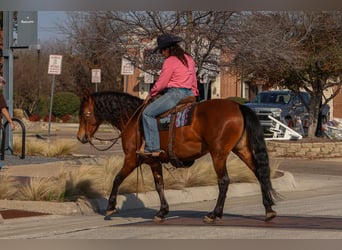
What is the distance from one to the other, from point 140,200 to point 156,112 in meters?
2.82

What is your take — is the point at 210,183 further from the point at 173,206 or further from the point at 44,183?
the point at 44,183

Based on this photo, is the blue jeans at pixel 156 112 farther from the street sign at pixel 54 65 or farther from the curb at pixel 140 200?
the street sign at pixel 54 65

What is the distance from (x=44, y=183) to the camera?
13.5 meters

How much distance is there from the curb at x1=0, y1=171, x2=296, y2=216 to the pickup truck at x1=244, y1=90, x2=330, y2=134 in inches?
539

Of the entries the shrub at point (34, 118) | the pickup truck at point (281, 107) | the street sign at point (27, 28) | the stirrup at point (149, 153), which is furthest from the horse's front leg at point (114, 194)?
the shrub at point (34, 118)

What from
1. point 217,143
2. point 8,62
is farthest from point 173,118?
point 8,62

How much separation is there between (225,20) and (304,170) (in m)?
5.32

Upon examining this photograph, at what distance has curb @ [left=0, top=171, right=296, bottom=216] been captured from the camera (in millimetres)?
12742

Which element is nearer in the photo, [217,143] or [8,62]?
[217,143]

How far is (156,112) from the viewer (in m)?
11.5

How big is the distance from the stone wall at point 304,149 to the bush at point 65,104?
79.2ft

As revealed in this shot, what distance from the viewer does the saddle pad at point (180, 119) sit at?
11359 millimetres

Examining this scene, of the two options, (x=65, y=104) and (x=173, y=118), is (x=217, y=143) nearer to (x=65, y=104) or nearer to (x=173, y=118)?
(x=173, y=118)

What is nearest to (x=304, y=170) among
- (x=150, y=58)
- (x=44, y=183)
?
(x=150, y=58)
